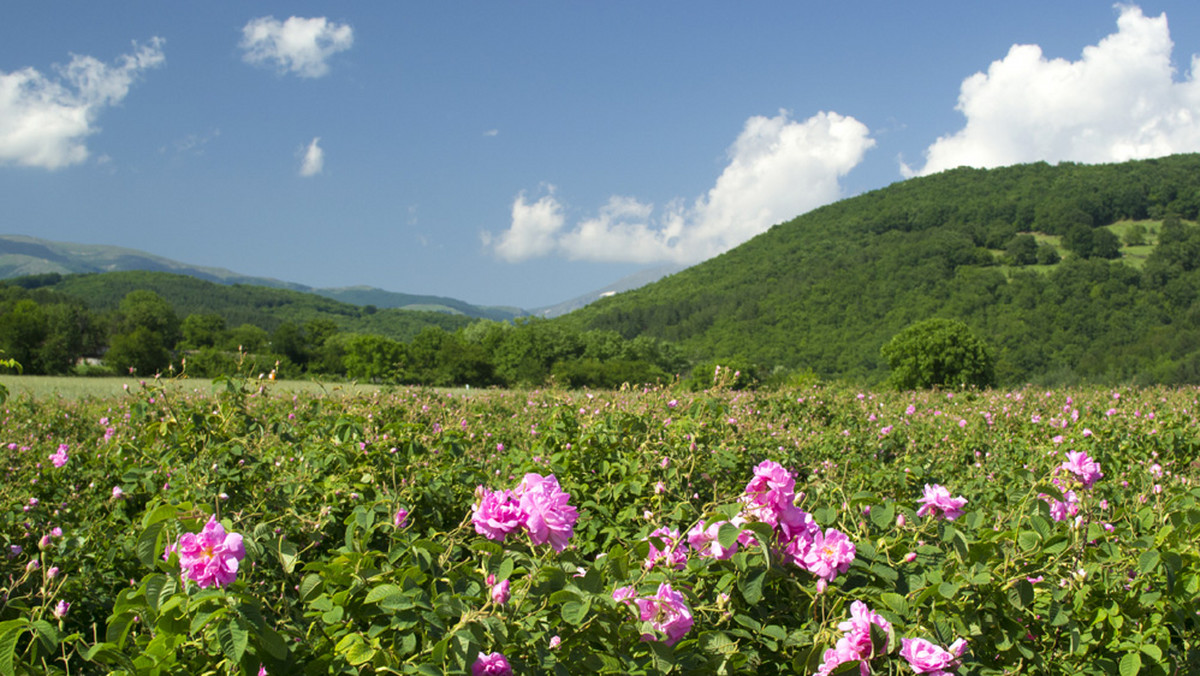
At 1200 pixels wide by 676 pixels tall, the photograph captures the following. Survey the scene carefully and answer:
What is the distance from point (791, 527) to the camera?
4.91 feet

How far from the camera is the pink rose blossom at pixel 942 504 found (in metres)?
A: 1.73

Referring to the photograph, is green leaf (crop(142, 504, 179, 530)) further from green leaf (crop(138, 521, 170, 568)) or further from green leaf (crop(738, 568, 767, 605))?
green leaf (crop(738, 568, 767, 605))

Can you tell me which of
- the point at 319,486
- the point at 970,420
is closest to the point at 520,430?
the point at 319,486

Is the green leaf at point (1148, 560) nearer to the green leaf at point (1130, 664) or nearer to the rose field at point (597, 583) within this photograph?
the rose field at point (597, 583)

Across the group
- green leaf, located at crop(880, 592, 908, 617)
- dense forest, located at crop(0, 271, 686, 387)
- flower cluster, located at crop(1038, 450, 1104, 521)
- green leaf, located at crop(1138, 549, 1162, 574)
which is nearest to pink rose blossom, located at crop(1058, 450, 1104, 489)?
flower cluster, located at crop(1038, 450, 1104, 521)

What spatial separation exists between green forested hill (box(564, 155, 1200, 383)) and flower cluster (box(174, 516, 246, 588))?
39.1 metres

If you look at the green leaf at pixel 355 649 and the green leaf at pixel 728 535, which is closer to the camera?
the green leaf at pixel 355 649

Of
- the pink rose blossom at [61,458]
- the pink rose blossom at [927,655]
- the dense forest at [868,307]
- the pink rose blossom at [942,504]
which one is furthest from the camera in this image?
the dense forest at [868,307]

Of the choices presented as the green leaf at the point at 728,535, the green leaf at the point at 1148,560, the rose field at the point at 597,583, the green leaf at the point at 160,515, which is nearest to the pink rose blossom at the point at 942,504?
the rose field at the point at 597,583

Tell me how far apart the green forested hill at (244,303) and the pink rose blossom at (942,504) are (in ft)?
310

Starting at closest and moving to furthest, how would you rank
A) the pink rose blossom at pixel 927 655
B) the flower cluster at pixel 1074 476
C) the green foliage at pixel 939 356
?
the pink rose blossom at pixel 927 655
the flower cluster at pixel 1074 476
the green foliage at pixel 939 356

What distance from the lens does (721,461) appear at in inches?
124

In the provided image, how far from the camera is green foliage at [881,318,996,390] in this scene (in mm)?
35062

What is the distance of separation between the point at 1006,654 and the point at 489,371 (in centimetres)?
4374
